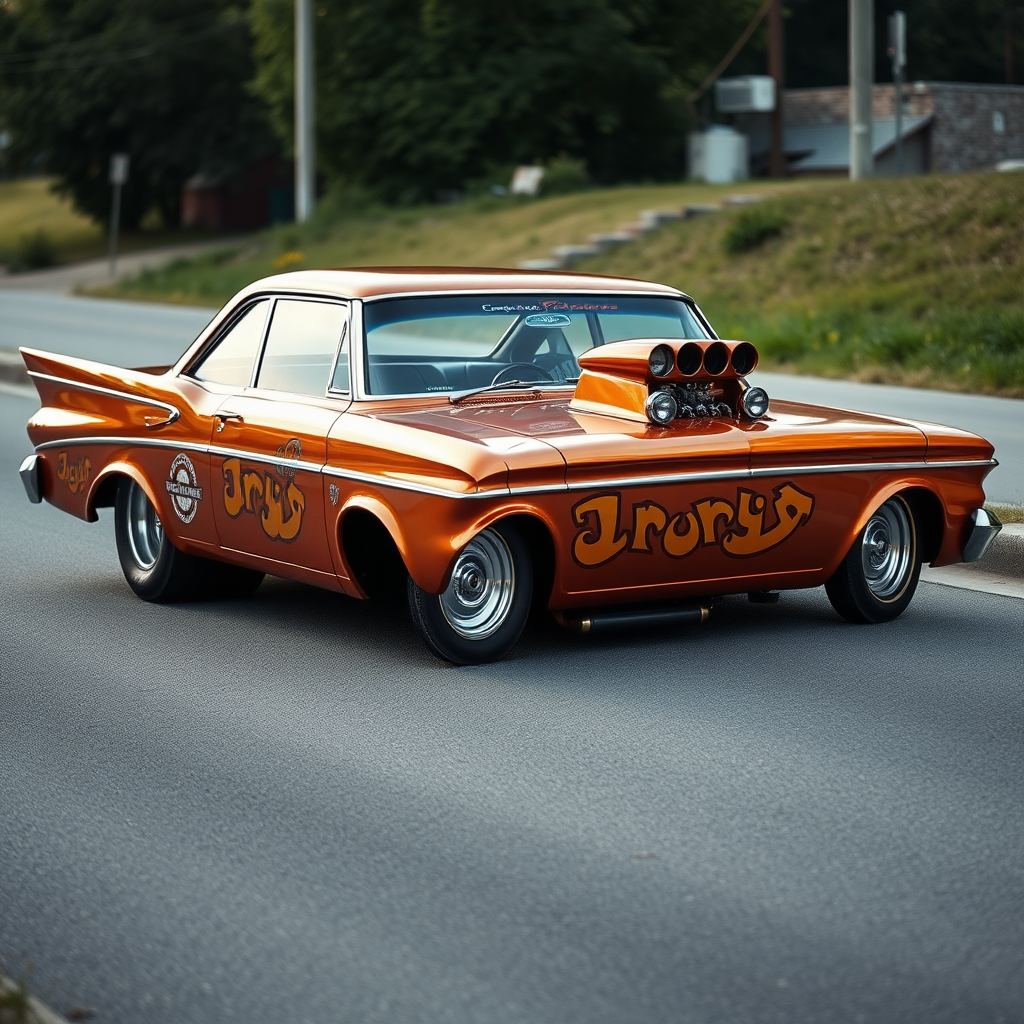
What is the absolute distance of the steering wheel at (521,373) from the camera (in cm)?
734

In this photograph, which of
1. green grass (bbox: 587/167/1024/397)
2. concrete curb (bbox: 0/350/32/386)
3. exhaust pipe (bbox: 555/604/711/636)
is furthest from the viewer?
concrete curb (bbox: 0/350/32/386)

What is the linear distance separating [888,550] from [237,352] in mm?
2851

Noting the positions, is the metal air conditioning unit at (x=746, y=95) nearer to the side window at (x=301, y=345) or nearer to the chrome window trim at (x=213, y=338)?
the chrome window trim at (x=213, y=338)

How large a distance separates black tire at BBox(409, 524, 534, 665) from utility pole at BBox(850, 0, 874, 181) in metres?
19.2

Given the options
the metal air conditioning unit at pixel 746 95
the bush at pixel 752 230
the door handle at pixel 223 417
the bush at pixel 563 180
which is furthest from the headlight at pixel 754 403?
the metal air conditioning unit at pixel 746 95

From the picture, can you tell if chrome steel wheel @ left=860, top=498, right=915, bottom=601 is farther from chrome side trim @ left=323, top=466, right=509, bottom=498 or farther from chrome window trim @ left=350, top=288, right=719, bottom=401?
chrome side trim @ left=323, top=466, right=509, bottom=498

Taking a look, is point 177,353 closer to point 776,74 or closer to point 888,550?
point 888,550

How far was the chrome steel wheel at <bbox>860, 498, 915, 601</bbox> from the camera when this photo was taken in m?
7.26

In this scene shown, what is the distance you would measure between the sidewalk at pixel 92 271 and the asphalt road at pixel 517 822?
1387 inches

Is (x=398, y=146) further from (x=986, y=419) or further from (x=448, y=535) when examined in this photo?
(x=448, y=535)

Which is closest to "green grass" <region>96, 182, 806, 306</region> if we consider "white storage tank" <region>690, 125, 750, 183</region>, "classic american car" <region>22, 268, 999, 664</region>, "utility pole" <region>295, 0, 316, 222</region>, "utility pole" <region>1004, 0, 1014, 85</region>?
"utility pole" <region>295, 0, 316, 222</region>

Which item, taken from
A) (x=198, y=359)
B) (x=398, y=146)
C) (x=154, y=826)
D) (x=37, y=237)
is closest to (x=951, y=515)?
(x=198, y=359)

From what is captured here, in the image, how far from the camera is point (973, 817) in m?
4.87

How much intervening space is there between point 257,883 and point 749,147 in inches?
2065
